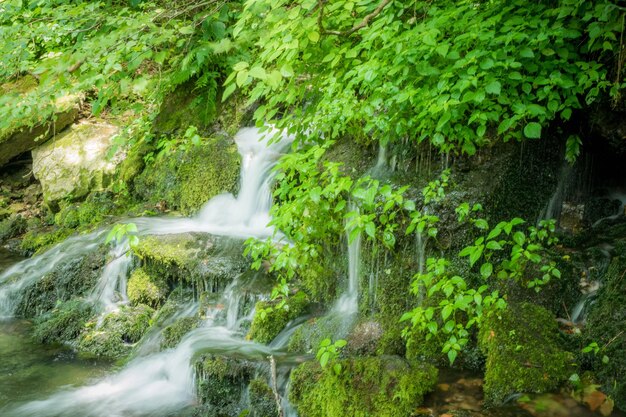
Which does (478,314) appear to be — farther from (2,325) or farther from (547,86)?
(2,325)

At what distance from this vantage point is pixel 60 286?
22.6 feet

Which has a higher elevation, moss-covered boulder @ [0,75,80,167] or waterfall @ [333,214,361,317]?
moss-covered boulder @ [0,75,80,167]

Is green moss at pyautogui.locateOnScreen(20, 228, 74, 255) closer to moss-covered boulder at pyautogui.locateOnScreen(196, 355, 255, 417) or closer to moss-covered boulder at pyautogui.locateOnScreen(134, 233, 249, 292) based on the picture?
moss-covered boulder at pyautogui.locateOnScreen(134, 233, 249, 292)

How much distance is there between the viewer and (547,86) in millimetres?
3855

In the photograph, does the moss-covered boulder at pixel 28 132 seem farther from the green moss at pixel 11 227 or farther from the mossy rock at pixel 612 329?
the mossy rock at pixel 612 329

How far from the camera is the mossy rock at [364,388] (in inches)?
140

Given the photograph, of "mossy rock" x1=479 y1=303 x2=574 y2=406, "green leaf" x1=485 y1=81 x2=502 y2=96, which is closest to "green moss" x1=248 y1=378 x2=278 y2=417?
"mossy rock" x1=479 y1=303 x2=574 y2=406

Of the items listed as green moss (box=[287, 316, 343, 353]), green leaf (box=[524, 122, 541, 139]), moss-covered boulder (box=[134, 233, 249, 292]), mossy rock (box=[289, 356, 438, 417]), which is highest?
green leaf (box=[524, 122, 541, 139])

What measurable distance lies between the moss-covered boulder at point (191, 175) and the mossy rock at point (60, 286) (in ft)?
4.68

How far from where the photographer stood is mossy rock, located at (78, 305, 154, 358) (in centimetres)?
572

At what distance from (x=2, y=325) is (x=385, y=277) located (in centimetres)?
482

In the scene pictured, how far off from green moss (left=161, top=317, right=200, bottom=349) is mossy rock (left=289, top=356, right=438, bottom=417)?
1.75 meters

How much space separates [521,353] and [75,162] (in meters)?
7.99

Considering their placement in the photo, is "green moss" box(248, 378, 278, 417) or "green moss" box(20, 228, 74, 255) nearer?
"green moss" box(248, 378, 278, 417)
